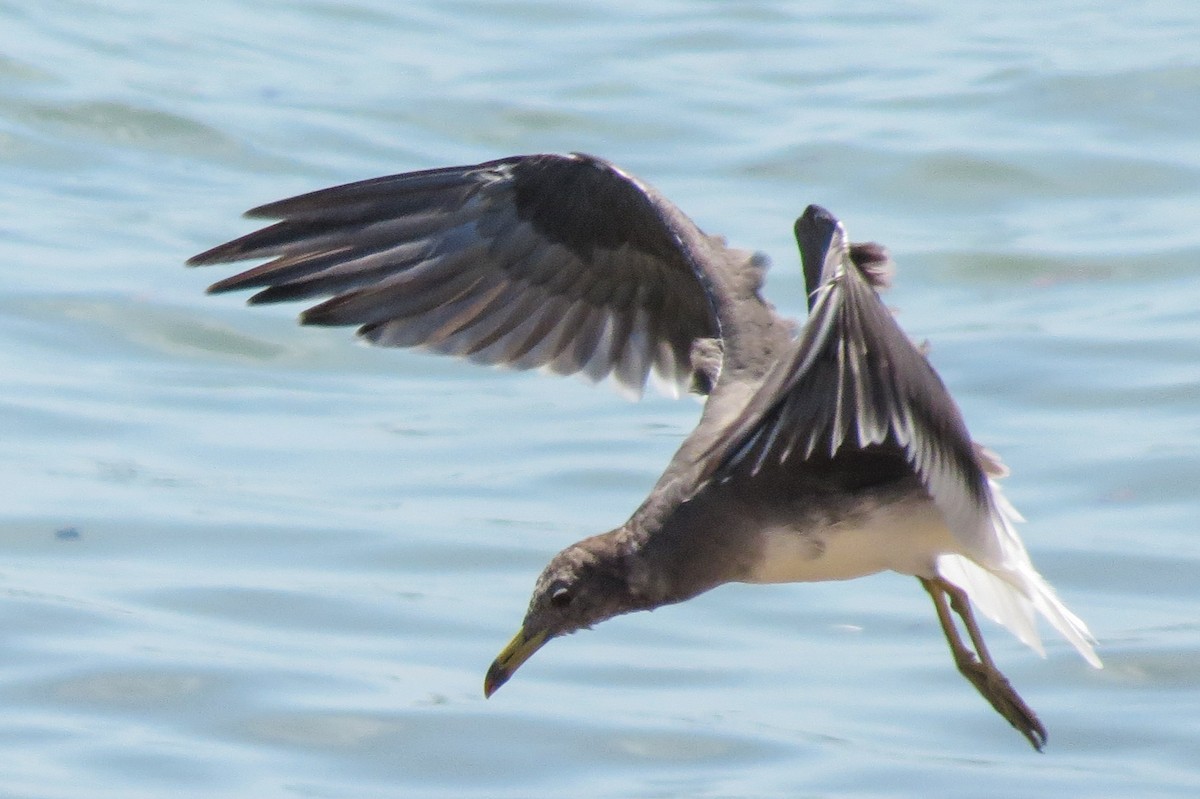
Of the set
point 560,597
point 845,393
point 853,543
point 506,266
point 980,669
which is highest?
point 506,266

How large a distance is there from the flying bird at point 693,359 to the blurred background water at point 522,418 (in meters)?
1.27

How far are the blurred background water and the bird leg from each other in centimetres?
84

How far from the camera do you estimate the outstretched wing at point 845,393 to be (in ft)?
16.0

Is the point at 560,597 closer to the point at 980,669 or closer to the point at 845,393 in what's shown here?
the point at 845,393

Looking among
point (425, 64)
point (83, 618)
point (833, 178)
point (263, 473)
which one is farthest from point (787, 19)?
point (83, 618)

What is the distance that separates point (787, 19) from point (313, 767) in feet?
33.5

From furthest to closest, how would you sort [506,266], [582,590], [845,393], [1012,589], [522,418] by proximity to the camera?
1. [522,418]
2. [506,266]
3. [1012,589]
4. [582,590]
5. [845,393]

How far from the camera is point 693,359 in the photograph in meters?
6.49

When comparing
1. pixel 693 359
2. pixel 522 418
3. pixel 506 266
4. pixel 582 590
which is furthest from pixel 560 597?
pixel 522 418

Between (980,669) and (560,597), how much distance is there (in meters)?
1.36

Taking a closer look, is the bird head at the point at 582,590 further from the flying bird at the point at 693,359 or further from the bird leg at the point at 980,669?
the bird leg at the point at 980,669

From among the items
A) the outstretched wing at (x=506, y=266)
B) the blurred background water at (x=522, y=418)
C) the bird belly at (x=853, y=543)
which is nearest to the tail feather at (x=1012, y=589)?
the bird belly at (x=853, y=543)

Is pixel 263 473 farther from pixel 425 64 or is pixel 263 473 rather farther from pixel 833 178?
pixel 425 64

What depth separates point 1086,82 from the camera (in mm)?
14633
